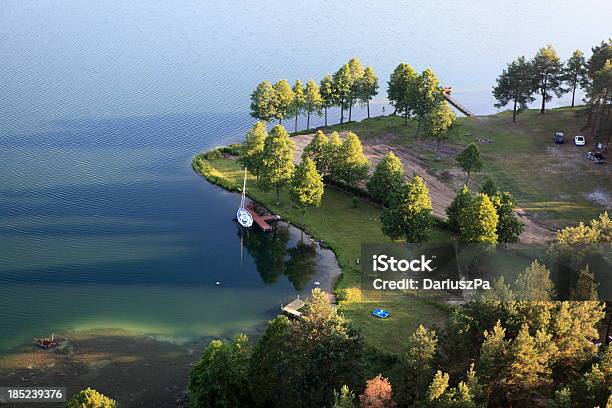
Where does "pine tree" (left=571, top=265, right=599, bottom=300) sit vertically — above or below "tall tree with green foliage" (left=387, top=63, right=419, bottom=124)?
below

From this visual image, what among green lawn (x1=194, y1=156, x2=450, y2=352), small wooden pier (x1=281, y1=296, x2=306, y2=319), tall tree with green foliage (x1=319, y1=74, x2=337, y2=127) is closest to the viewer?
green lawn (x1=194, y1=156, x2=450, y2=352)

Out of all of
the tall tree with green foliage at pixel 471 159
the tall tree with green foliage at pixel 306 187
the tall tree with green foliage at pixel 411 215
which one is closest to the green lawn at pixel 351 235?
the tall tree with green foliage at pixel 306 187

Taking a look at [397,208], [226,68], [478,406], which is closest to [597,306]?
[478,406]

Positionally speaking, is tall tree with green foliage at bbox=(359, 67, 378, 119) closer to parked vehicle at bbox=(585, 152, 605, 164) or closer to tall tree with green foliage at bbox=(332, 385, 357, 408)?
parked vehicle at bbox=(585, 152, 605, 164)

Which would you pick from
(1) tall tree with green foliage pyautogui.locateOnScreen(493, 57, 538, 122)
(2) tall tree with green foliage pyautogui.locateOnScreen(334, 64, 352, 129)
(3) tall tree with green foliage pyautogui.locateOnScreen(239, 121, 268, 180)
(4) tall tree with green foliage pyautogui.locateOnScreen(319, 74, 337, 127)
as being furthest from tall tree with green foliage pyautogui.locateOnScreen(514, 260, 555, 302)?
(4) tall tree with green foliage pyautogui.locateOnScreen(319, 74, 337, 127)

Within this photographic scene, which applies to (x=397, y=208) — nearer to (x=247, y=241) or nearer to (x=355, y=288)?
(x=355, y=288)

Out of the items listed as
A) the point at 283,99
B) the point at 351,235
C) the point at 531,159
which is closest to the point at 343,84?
the point at 283,99

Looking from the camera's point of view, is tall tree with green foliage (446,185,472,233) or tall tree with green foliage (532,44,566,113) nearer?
tall tree with green foliage (446,185,472,233)

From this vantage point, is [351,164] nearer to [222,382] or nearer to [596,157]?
[596,157]
